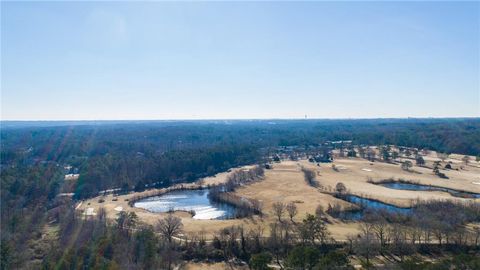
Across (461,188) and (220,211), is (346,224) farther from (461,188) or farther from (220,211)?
(461,188)

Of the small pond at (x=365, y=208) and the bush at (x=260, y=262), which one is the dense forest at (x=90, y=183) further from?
the small pond at (x=365, y=208)

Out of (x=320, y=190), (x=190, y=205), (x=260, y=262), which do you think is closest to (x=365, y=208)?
(x=320, y=190)

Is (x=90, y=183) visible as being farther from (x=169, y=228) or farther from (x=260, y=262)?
(x=260, y=262)

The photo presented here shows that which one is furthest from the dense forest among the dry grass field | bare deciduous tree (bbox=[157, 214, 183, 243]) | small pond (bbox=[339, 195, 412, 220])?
small pond (bbox=[339, 195, 412, 220])

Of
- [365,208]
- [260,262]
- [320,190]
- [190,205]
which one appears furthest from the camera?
[320,190]

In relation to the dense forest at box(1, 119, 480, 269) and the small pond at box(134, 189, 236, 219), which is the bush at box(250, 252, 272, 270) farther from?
the small pond at box(134, 189, 236, 219)

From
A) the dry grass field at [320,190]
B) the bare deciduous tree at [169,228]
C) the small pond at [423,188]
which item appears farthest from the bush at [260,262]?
the small pond at [423,188]
